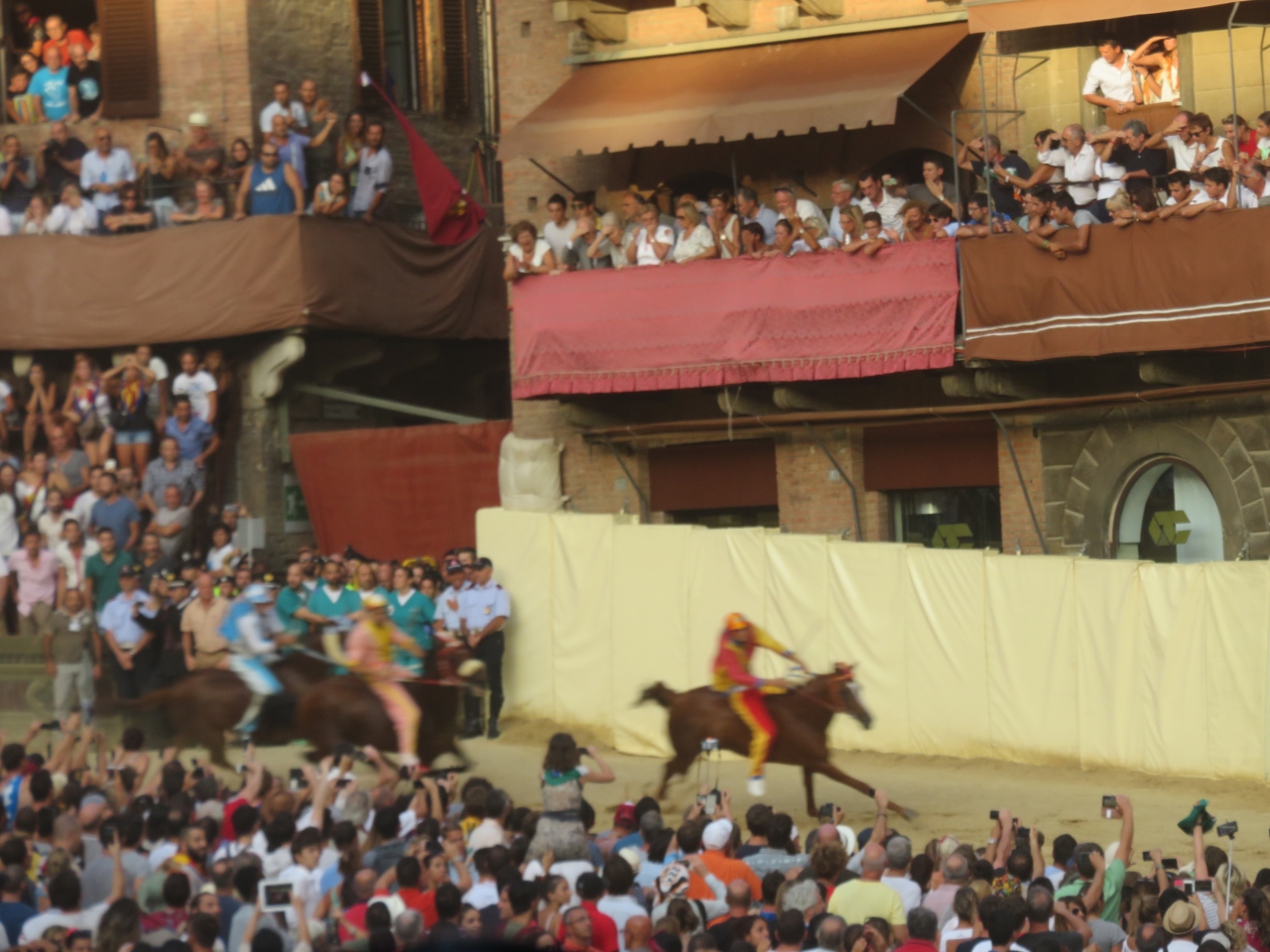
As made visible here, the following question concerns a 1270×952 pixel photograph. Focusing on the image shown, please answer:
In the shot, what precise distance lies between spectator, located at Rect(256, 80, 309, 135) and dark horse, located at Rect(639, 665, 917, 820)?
11.4 meters

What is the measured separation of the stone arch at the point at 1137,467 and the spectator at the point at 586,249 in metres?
5.65

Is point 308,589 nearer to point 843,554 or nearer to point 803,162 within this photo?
point 843,554

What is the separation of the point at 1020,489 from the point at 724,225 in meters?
4.25

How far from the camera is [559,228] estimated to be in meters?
24.7

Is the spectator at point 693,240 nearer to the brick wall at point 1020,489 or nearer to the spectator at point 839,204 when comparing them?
the spectator at point 839,204

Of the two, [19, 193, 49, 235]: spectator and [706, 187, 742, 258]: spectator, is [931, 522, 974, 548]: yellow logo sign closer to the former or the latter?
[706, 187, 742, 258]: spectator

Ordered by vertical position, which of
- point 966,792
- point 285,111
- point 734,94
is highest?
point 285,111

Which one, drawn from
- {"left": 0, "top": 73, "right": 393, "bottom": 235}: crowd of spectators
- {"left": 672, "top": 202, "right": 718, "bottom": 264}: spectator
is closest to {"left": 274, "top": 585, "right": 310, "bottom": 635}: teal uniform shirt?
{"left": 672, "top": 202, "right": 718, "bottom": 264}: spectator

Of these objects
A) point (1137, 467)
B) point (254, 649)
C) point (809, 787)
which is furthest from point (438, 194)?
point (809, 787)

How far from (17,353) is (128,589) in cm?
654

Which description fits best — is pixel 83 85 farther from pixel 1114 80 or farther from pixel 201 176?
pixel 1114 80

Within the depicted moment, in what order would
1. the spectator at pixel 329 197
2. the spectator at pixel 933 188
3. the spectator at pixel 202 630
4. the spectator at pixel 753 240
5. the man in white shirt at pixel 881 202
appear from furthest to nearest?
the spectator at pixel 329 197 < the spectator at pixel 753 240 < the man in white shirt at pixel 881 202 < the spectator at pixel 933 188 < the spectator at pixel 202 630

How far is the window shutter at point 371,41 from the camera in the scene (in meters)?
28.4

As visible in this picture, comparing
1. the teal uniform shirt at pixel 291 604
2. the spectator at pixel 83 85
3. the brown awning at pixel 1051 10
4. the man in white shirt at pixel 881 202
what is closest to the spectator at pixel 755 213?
the man in white shirt at pixel 881 202
